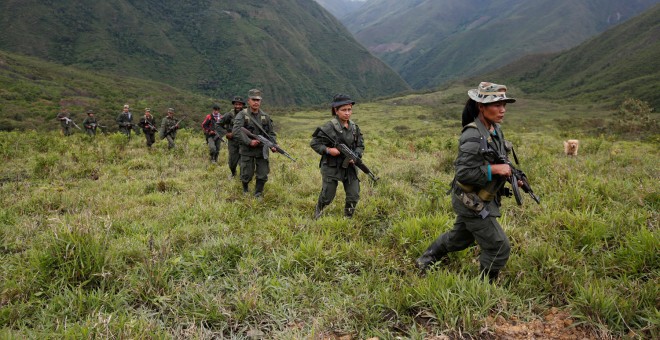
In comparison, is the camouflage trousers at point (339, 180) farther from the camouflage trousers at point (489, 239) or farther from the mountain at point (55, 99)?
the mountain at point (55, 99)

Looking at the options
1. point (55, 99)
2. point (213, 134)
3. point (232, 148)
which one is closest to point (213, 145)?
point (213, 134)

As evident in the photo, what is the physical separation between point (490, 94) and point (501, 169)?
76 cm

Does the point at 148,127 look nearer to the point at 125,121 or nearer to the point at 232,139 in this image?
the point at 125,121

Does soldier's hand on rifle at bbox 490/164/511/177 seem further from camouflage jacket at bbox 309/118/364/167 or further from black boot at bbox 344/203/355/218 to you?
black boot at bbox 344/203/355/218

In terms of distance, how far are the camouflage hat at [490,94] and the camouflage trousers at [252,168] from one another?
502 cm

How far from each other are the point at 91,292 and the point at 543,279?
4.74m

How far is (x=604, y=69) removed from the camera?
436 ft

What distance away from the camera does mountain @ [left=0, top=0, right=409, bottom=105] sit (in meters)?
130

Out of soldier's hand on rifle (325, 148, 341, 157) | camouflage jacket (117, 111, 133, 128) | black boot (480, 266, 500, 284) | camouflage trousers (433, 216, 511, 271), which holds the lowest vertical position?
black boot (480, 266, 500, 284)

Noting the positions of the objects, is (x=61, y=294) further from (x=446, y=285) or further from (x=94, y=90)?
(x=94, y=90)

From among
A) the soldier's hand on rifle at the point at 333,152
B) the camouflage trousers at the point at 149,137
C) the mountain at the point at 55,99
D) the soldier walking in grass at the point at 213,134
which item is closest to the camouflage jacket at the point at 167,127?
the camouflage trousers at the point at 149,137

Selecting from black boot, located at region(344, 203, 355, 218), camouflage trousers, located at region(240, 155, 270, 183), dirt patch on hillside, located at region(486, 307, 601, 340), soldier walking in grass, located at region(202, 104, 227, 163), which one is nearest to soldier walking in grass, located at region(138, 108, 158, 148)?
soldier walking in grass, located at region(202, 104, 227, 163)

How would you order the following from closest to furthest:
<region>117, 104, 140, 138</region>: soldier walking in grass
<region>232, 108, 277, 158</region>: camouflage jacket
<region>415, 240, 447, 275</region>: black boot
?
<region>415, 240, 447, 275</region>: black boot, <region>232, 108, 277, 158</region>: camouflage jacket, <region>117, 104, 140, 138</region>: soldier walking in grass

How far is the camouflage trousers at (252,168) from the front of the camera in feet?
25.1
